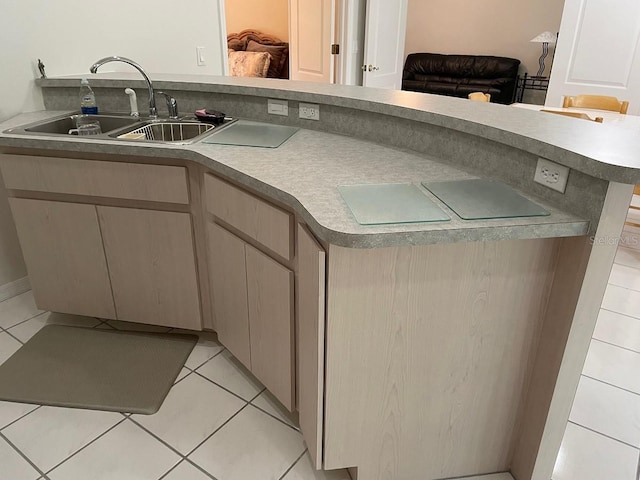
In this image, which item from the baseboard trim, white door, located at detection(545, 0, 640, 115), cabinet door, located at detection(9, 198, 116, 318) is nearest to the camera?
cabinet door, located at detection(9, 198, 116, 318)

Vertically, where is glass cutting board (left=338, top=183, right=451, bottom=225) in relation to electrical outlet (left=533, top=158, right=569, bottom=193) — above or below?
below

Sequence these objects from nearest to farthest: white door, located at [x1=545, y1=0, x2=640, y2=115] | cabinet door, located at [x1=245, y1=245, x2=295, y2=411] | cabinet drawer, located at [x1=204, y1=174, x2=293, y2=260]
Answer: cabinet drawer, located at [x1=204, y1=174, x2=293, y2=260]
cabinet door, located at [x1=245, y1=245, x2=295, y2=411]
white door, located at [x1=545, y1=0, x2=640, y2=115]

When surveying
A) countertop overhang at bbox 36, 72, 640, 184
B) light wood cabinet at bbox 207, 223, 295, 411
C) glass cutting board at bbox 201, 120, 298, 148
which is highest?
countertop overhang at bbox 36, 72, 640, 184

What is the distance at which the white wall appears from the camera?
2227 millimetres

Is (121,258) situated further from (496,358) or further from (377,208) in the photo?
(496,358)

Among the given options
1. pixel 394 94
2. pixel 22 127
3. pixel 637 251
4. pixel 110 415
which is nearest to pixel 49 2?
pixel 22 127

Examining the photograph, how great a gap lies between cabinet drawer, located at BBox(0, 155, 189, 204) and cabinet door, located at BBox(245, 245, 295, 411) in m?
0.45

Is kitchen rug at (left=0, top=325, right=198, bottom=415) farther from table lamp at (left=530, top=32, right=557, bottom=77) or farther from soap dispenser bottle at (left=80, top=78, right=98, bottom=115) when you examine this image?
table lamp at (left=530, top=32, right=557, bottom=77)

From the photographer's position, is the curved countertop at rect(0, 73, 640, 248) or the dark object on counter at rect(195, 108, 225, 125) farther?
the dark object on counter at rect(195, 108, 225, 125)

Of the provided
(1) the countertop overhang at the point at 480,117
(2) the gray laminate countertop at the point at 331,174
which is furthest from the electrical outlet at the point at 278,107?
(2) the gray laminate countertop at the point at 331,174

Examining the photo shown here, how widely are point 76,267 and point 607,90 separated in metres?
4.53

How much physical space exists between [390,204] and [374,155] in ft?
1.62

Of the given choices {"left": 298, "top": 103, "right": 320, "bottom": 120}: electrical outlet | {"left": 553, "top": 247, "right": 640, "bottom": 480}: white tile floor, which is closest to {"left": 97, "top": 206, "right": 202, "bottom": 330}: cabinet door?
{"left": 298, "top": 103, "right": 320, "bottom": 120}: electrical outlet

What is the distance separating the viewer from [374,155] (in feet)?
5.47
